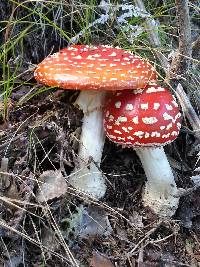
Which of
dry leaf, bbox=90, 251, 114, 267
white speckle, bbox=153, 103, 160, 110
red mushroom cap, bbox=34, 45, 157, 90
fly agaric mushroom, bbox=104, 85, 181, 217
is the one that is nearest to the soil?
dry leaf, bbox=90, 251, 114, 267

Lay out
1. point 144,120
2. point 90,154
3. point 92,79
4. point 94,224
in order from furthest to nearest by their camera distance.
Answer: point 90,154, point 94,224, point 144,120, point 92,79

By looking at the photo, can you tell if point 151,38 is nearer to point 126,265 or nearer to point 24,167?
point 24,167

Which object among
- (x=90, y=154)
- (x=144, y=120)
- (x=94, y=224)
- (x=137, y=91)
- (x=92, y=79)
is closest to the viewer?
(x=92, y=79)

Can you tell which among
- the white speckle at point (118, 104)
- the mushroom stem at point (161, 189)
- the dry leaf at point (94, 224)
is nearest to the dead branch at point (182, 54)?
the mushroom stem at point (161, 189)

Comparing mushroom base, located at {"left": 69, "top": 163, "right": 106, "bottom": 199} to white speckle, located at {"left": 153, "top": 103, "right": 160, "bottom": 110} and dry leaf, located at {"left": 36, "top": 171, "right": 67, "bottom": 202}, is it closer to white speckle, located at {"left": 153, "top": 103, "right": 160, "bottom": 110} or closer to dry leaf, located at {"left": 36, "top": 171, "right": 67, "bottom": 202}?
dry leaf, located at {"left": 36, "top": 171, "right": 67, "bottom": 202}

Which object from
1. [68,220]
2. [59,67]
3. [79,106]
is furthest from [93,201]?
[59,67]

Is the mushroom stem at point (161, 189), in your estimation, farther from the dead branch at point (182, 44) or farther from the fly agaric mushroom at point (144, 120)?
the dead branch at point (182, 44)

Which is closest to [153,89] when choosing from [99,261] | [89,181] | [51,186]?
[89,181]

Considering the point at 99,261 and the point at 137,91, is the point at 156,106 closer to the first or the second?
the point at 137,91
